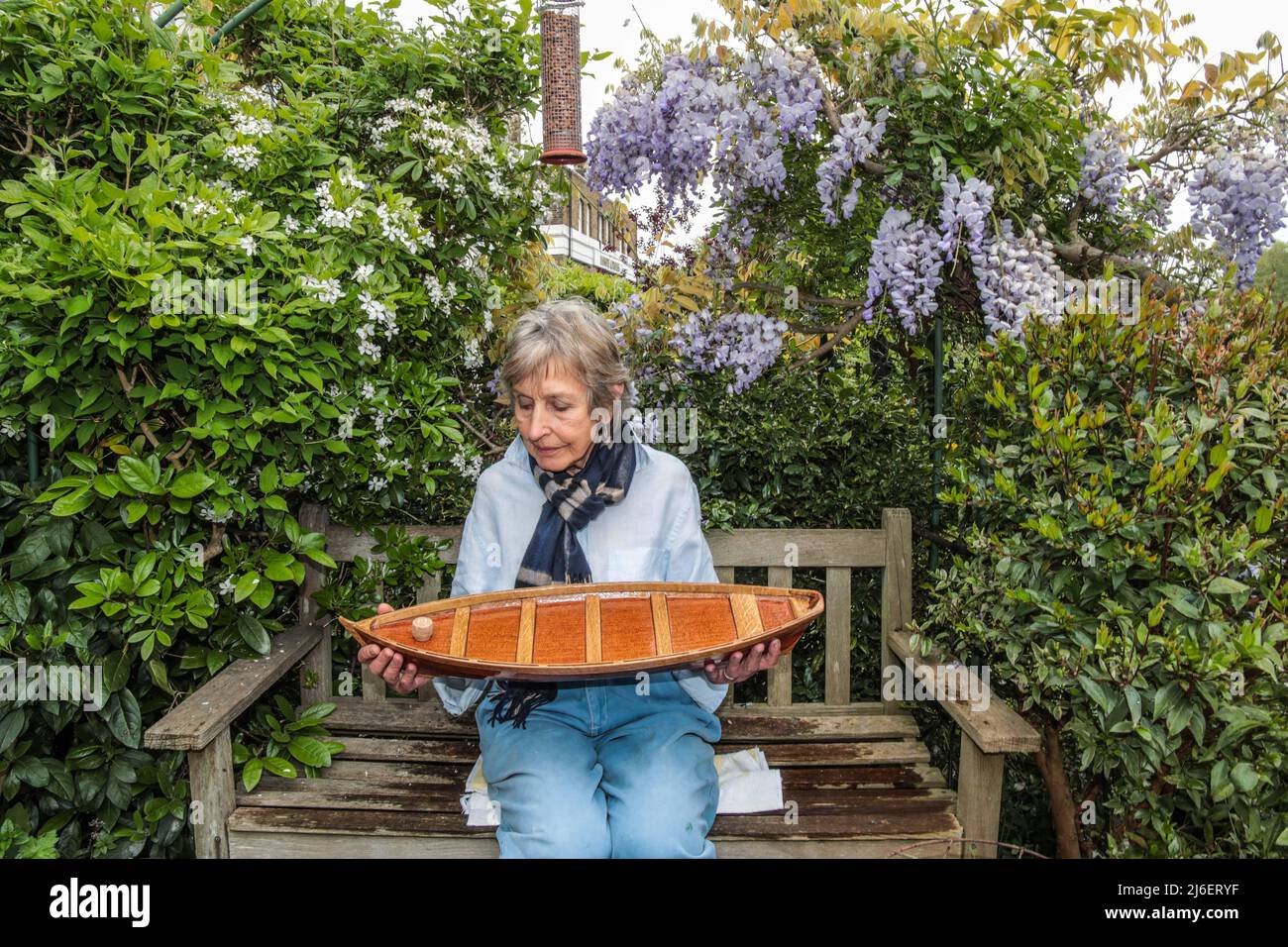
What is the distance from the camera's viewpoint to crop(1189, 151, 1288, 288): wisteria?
263cm

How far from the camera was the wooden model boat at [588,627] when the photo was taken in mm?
2055

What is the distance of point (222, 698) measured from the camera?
2420 mm

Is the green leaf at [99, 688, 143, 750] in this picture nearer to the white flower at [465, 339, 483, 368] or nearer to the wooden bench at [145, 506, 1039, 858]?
the wooden bench at [145, 506, 1039, 858]

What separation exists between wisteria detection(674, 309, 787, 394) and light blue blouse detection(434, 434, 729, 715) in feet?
1.89

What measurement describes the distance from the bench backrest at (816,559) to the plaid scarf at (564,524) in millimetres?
627

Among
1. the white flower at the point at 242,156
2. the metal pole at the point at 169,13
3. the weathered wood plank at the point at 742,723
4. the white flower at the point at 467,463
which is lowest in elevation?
the weathered wood plank at the point at 742,723

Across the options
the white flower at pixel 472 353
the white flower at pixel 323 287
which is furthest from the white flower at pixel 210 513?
the white flower at pixel 472 353

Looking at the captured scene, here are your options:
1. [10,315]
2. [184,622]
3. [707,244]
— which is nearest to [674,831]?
[184,622]

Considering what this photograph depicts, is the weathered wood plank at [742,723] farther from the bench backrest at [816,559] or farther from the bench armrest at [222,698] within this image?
the bench armrest at [222,698]

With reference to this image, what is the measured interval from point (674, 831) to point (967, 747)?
82cm

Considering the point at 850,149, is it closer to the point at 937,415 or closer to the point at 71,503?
the point at 937,415

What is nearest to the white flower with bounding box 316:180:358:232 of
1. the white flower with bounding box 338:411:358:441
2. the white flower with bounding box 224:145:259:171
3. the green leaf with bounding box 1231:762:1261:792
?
the white flower with bounding box 224:145:259:171

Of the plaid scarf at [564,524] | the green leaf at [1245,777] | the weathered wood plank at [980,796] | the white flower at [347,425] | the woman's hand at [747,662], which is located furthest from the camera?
the white flower at [347,425]

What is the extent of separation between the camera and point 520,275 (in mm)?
3578
